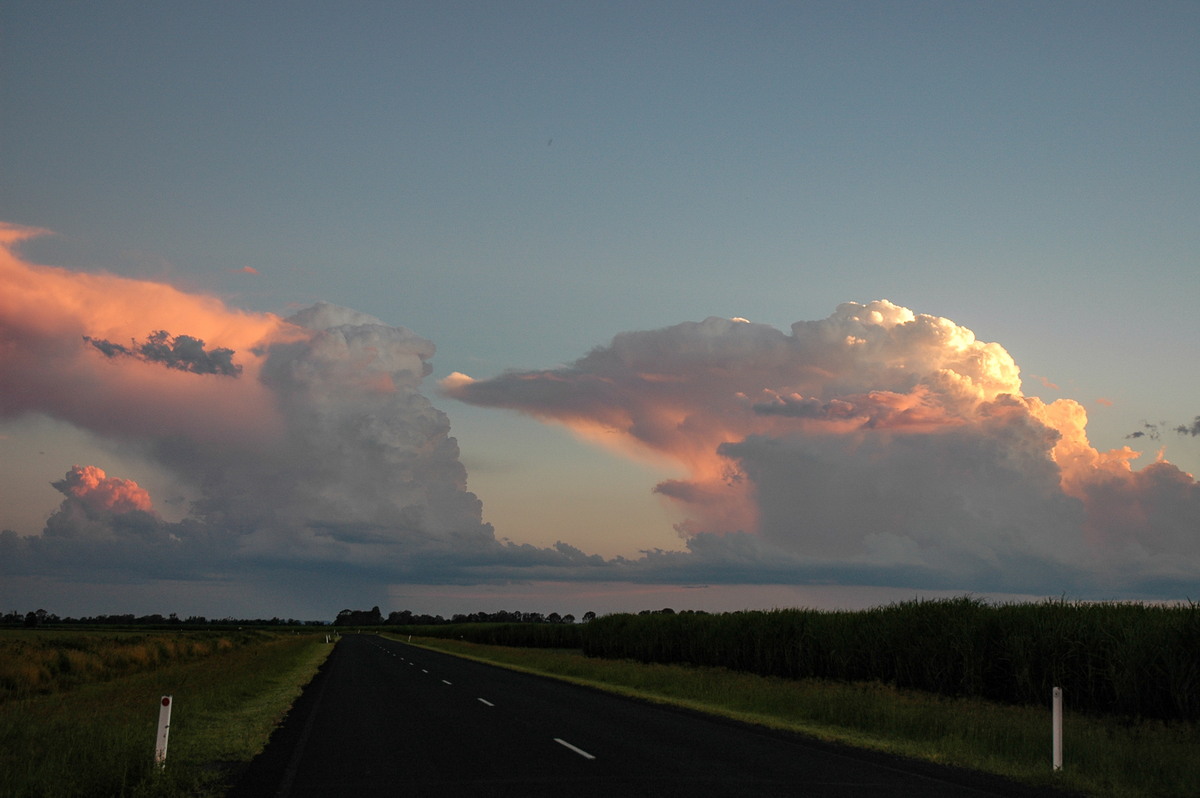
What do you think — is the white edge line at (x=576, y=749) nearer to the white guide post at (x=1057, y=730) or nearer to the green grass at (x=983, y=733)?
the green grass at (x=983, y=733)

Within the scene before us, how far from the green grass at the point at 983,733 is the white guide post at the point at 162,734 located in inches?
464

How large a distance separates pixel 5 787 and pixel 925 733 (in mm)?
15884

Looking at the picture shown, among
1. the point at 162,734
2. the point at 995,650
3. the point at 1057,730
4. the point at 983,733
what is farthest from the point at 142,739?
the point at 995,650

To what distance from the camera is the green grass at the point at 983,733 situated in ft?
43.1

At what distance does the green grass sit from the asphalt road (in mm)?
1110

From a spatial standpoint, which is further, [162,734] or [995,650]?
[995,650]

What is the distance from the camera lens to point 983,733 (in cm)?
1702

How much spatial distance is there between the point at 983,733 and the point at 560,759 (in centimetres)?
872

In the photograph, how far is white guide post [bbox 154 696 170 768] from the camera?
37.7 ft

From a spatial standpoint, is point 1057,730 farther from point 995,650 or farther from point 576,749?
point 995,650

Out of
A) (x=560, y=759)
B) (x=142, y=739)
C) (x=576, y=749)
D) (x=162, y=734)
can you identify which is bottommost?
(x=576, y=749)

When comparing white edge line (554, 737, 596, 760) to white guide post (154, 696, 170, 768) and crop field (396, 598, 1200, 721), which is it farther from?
crop field (396, 598, 1200, 721)

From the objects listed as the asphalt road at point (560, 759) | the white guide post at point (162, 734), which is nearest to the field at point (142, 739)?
the white guide post at point (162, 734)

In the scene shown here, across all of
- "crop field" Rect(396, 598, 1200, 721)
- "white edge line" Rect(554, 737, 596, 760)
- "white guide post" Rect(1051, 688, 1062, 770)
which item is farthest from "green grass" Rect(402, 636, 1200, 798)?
"white edge line" Rect(554, 737, 596, 760)
